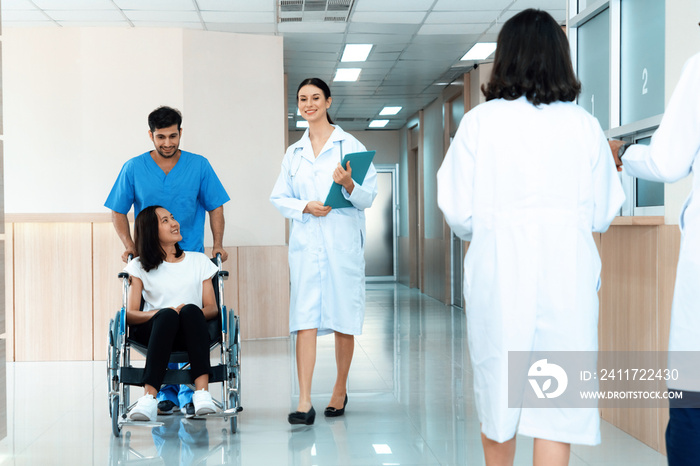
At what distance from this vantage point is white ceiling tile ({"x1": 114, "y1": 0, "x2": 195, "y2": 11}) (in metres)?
6.01

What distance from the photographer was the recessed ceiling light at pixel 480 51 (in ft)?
24.8

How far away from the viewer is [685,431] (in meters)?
1.62

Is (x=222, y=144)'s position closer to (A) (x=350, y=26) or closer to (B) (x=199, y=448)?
(A) (x=350, y=26)

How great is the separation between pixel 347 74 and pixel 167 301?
6.21 metres

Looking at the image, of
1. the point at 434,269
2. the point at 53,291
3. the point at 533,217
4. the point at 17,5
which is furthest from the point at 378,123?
the point at 533,217

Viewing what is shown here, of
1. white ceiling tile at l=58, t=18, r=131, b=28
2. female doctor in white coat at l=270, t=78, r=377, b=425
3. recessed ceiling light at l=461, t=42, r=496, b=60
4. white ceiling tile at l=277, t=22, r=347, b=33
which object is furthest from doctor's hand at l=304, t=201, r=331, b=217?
recessed ceiling light at l=461, t=42, r=496, b=60

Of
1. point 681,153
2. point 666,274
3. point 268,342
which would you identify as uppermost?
point 681,153

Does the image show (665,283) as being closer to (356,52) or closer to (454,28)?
(454,28)

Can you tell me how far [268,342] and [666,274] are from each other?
3.95 m

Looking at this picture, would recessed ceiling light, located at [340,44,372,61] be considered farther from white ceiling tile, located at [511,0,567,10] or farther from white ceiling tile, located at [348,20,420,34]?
white ceiling tile, located at [511,0,567,10]

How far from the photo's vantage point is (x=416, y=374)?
458 cm

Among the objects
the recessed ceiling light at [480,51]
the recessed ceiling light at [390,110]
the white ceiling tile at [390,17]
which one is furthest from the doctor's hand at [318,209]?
the recessed ceiling light at [390,110]

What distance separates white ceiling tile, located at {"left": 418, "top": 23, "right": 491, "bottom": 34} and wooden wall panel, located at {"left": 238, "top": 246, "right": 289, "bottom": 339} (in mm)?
2612

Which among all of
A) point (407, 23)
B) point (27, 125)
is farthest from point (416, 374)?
point (27, 125)
